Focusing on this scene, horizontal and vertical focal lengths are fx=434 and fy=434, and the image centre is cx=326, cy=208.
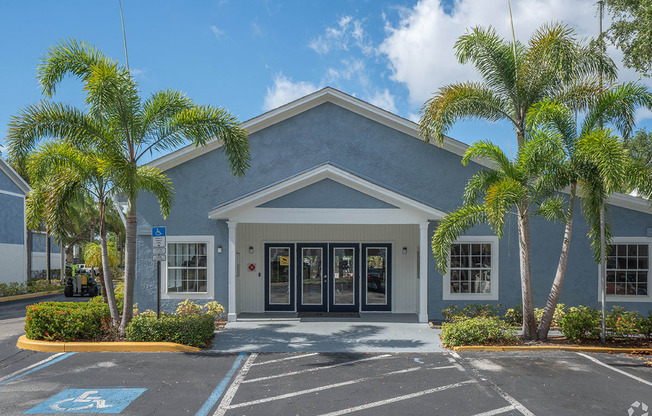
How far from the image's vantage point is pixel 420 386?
286 inches

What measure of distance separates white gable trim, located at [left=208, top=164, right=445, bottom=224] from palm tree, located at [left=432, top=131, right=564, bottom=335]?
5.82 ft

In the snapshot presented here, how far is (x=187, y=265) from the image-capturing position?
500 inches

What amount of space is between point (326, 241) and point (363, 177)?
2576mm

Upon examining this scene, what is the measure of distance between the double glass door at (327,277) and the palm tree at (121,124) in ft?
14.1

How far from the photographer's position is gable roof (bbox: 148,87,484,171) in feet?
41.0

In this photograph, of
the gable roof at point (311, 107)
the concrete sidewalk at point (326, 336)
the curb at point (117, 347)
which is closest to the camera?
the curb at point (117, 347)

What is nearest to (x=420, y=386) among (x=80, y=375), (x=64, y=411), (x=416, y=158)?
(x=64, y=411)

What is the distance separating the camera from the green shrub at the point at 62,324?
967 cm

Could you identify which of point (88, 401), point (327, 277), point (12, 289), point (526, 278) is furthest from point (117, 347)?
point (12, 289)

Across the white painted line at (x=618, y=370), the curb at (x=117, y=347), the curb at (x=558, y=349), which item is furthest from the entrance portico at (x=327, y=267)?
the white painted line at (x=618, y=370)

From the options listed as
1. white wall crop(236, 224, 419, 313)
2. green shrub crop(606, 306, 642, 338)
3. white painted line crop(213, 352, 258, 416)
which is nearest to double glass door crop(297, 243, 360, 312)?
white wall crop(236, 224, 419, 313)

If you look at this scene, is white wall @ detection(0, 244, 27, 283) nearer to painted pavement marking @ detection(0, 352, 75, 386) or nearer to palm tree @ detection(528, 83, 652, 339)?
painted pavement marking @ detection(0, 352, 75, 386)

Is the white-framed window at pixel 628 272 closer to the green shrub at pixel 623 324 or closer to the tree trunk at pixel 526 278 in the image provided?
the green shrub at pixel 623 324

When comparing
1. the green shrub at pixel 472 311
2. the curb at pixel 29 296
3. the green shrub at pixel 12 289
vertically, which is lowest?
the curb at pixel 29 296
